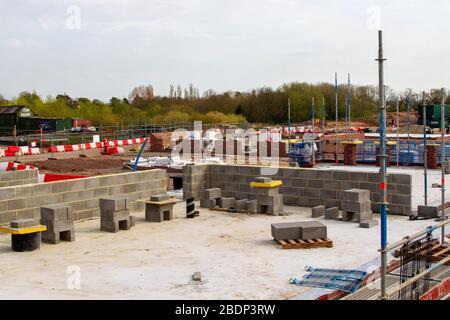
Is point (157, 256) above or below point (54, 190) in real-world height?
below

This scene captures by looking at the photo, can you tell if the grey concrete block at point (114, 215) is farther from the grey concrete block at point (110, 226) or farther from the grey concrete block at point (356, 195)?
the grey concrete block at point (356, 195)

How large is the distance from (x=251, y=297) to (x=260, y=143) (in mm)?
33596

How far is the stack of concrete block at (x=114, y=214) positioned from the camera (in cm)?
1501

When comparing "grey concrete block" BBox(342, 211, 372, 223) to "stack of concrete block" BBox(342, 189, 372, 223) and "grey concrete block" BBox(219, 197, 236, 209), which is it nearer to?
"stack of concrete block" BBox(342, 189, 372, 223)

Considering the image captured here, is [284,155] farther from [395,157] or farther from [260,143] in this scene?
[395,157]

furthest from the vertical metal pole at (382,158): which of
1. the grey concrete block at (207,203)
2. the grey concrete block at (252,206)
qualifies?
the grey concrete block at (207,203)

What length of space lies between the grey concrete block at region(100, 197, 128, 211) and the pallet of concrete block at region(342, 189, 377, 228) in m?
5.60

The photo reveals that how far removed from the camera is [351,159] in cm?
3259

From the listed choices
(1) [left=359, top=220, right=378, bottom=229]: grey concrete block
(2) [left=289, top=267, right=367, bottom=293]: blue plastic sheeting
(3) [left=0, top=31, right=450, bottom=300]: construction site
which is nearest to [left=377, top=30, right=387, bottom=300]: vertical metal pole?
(3) [left=0, top=31, right=450, bottom=300]: construction site

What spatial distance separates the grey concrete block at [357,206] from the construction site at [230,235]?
3cm

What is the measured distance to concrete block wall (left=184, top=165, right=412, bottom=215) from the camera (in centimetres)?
1706

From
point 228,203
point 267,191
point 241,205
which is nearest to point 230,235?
point 267,191

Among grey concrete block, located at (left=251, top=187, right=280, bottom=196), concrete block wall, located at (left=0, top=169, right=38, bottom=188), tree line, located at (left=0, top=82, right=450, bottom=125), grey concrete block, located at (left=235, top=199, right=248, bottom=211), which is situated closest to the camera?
grey concrete block, located at (left=251, top=187, right=280, bottom=196)
